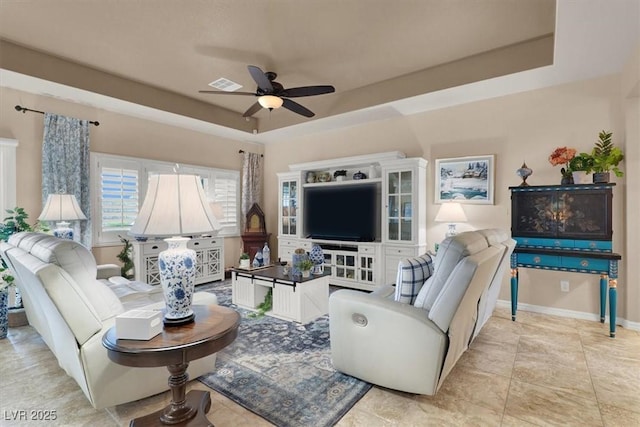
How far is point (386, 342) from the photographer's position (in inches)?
81.0

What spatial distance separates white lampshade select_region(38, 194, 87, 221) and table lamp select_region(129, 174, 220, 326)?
2737 millimetres

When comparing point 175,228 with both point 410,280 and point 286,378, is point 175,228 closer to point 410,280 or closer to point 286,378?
point 286,378

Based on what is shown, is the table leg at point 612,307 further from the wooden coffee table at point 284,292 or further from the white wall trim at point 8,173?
the white wall trim at point 8,173

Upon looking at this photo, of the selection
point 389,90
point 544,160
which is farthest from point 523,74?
point 389,90

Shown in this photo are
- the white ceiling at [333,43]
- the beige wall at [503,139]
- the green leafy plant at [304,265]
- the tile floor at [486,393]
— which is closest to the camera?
the tile floor at [486,393]

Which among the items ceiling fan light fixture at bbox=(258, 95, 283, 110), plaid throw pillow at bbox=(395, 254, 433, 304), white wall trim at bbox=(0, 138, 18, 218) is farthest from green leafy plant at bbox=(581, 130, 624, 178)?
white wall trim at bbox=(0, 138, 18, 218)

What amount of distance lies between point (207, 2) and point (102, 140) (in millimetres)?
2914

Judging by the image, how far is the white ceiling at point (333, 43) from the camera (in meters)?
2.73

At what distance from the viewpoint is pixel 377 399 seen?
6.75ft

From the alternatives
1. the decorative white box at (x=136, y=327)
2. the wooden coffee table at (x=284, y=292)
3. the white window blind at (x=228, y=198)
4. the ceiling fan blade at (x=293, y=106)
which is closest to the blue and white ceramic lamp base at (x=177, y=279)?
the decorative white box at (x=136, y=327)

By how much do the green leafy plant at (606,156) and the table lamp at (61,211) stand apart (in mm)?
5815

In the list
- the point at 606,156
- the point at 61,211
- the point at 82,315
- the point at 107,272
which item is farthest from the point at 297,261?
the point at 606,156

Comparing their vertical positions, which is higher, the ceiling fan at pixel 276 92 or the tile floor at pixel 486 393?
the ceiling fan at pixel 276 92

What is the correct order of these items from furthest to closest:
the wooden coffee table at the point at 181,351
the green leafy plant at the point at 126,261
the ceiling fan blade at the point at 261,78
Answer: the green leafy plant at the point at 126,261, the ceiling fan blade at the point at 261,78, the wooden coffee table at the point at 181,351
